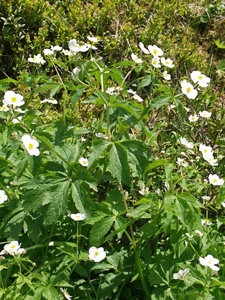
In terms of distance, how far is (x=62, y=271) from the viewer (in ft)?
7.82

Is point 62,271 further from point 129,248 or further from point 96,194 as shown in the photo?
point 96,194


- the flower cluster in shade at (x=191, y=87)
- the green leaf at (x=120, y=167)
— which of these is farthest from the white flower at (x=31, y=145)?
the flower cluster in shade at (x=191, y=87)

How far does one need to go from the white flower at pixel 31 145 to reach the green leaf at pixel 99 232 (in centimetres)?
46

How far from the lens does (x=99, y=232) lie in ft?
7.83

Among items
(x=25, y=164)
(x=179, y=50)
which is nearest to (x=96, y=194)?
(x=25, y=164)

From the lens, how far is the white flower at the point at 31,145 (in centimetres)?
222

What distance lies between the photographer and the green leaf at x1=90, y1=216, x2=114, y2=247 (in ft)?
7.81

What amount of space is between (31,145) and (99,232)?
52 cm

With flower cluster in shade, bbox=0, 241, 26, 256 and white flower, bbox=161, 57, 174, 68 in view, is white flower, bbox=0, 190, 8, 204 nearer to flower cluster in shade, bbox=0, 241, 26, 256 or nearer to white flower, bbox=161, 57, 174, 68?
flower cluster in shade, bbox=0, 241, 26, 256

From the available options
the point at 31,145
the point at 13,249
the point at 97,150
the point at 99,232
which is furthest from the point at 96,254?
the point at 31,145

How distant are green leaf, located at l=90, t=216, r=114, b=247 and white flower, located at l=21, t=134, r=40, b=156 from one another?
46 centimetres

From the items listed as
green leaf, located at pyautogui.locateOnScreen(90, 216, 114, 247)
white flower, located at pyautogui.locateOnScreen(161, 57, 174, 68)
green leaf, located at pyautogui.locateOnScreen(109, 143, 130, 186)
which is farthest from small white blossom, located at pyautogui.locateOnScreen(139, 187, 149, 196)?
white flower, located at pyautogui.locateOnScreen(161, 57, 174, 68)

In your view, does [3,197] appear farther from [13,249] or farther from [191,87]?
[191,87]

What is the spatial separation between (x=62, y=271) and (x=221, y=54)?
10.0 ft
